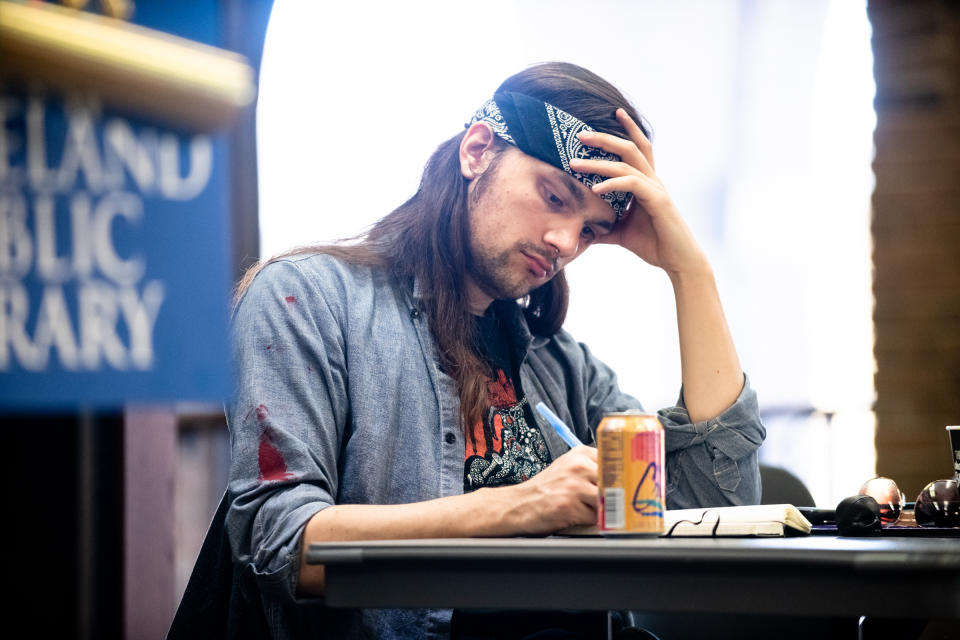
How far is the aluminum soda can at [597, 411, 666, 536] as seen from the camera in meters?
0.92

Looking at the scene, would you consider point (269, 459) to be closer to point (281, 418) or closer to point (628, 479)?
point (281, 418)

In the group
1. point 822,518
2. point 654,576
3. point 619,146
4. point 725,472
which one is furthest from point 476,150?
point 654,576

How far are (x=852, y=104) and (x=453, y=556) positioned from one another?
3037 millimetres

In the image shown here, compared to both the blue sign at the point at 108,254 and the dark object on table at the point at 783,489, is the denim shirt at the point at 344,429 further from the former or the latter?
the blue sign at the point at 108,254

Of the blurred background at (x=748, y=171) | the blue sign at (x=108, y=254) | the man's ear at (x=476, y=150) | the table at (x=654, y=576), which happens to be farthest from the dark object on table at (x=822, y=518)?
the blurred background at (x=748, y=171)

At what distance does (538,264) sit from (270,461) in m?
0.61

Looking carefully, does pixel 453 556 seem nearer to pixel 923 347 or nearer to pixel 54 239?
pixel 54 239

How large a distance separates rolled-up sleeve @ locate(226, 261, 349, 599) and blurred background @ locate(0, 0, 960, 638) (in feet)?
5.92

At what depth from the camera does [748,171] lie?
138 inches

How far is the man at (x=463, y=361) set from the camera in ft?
3.68

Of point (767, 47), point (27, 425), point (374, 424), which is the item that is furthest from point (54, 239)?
point (767, 47)

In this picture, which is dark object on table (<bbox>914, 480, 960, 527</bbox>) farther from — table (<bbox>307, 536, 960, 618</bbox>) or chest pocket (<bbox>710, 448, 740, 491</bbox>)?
table (<bbox>307, 536, 960, 618</bbox>)

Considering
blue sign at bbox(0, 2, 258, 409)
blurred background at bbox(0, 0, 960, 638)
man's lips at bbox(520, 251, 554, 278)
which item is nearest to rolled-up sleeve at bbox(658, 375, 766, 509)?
man's lips at bbox(520, 251, 554, 278)

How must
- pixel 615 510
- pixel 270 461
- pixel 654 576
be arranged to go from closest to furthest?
pixel 654 576 < pixel 615 510 < pixel 270 461
